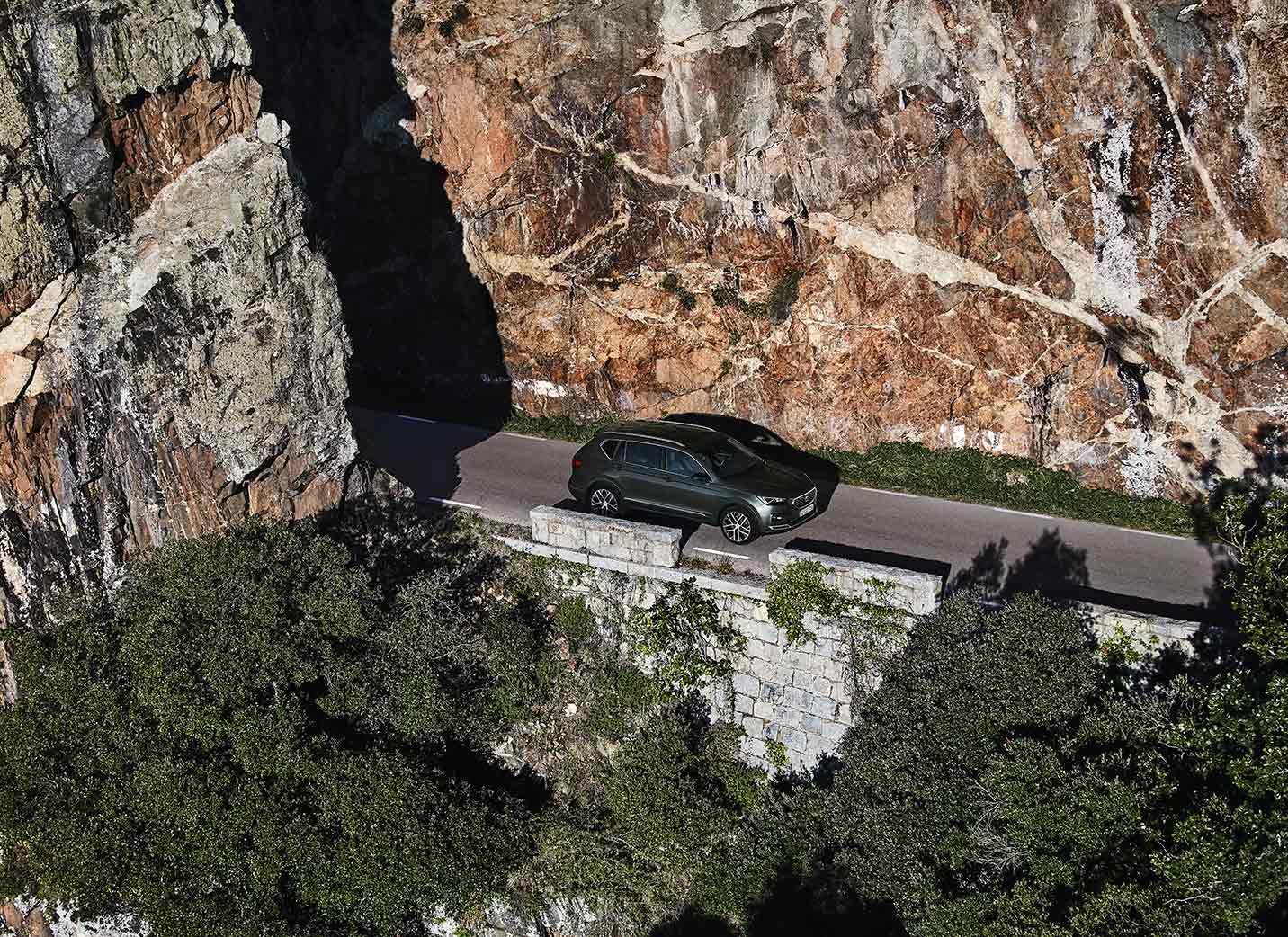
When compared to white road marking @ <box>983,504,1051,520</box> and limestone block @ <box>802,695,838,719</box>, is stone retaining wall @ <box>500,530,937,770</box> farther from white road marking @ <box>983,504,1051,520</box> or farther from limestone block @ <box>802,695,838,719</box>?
white road marking @ <box>983,504,1051,520</box>

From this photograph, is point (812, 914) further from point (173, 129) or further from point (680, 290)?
point (173, 129)

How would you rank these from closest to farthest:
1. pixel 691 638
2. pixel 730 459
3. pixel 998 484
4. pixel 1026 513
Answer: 1. pixel 691 638
2. pixel 730 459
3. pixel 1026 513
4. pixel 998 484

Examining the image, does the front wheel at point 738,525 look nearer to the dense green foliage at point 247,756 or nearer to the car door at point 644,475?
the car door at point 644,475

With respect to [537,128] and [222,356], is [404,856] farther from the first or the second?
[537,128]

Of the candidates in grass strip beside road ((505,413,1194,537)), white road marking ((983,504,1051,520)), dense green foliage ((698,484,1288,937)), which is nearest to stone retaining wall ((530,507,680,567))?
dense green foliage ((698,484,1288,937))

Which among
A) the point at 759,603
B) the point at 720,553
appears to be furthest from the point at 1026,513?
the point at 720,553

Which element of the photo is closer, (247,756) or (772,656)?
(247,756)
